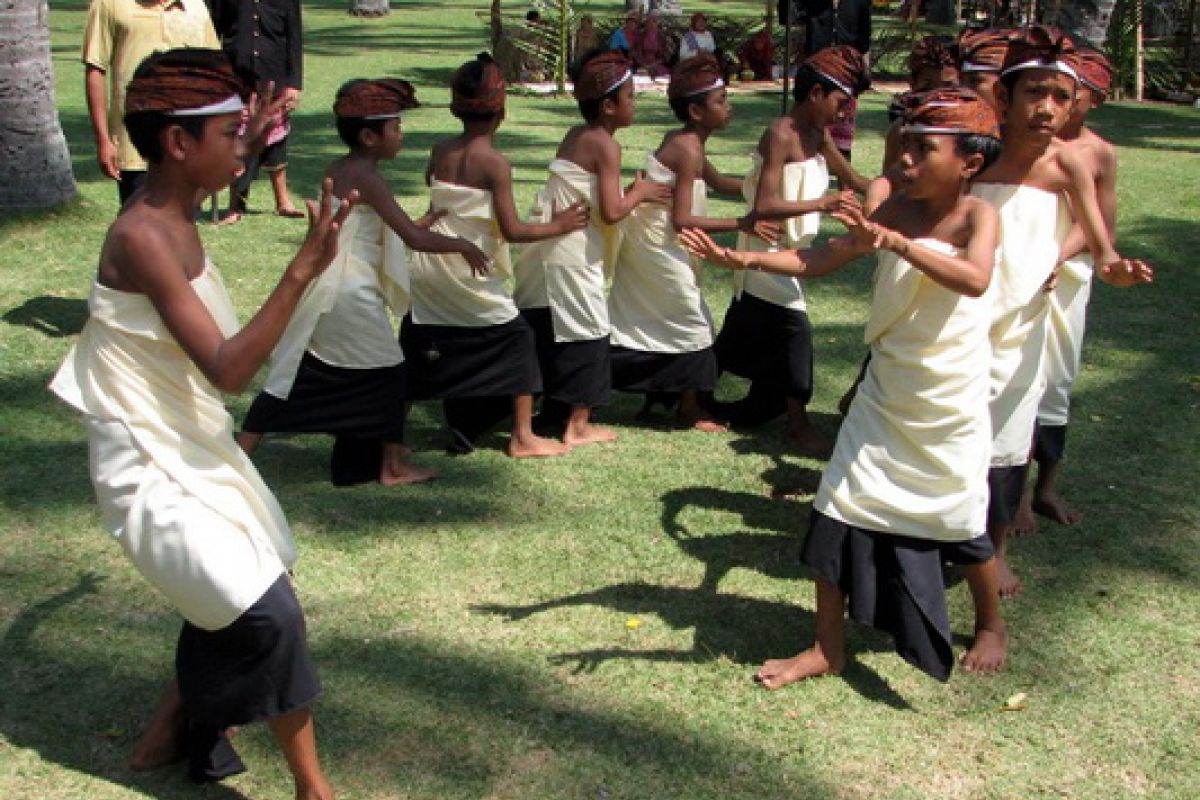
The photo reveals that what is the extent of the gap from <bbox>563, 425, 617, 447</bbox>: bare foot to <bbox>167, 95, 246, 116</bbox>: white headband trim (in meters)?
3.01

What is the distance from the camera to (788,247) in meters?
6.27

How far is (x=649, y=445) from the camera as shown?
20.6ft

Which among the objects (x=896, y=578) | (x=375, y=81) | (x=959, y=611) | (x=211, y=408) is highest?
(x=375, y=81)

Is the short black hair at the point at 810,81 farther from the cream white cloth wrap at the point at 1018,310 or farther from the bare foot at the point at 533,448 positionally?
the bare foot at the point at 533,448

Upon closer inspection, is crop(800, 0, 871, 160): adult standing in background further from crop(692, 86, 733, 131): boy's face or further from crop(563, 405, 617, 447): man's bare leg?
crop(563, 405, 617, 447): man's bare leg

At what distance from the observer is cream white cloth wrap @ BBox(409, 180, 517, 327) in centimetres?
589

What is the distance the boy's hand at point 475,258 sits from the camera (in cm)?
564

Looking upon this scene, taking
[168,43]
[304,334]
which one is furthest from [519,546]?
[168,43]

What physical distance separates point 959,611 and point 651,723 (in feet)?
4.49

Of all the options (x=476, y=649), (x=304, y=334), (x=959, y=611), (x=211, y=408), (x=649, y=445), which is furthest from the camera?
(x=649, y=445)

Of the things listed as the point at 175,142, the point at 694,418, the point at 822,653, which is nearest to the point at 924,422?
the point at 822,653

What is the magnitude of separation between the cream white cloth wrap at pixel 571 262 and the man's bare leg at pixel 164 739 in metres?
2.88

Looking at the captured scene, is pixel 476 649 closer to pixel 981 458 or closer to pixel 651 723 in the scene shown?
pixel 651 723

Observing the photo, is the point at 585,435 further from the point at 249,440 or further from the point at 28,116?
the point at 28,116
